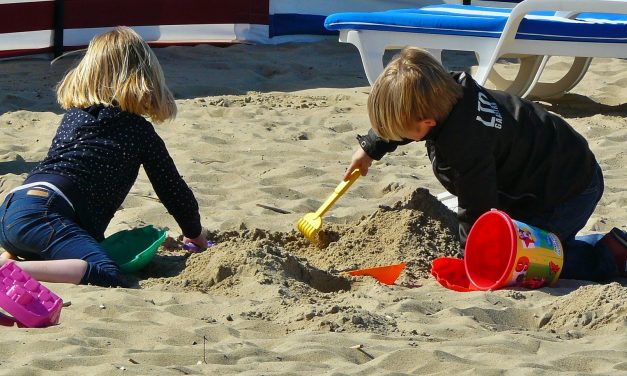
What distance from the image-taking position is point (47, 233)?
3338 mm

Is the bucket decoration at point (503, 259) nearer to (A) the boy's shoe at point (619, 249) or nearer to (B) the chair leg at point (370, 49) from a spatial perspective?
(A) the boy's shoe at point (619, 249)

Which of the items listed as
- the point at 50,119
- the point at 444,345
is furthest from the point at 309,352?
the point at 50,119

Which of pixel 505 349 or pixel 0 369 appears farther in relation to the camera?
pixel 505 349

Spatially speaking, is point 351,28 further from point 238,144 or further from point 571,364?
point 571,364

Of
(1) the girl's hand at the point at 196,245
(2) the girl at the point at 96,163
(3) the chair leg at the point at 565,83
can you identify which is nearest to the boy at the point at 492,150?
(1) the girl's hand at the point at 196,245

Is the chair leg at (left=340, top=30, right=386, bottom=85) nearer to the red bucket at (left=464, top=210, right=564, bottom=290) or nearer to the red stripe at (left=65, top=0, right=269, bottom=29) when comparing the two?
the red stripe at (left=65, top=0, right=269, bottom=29)

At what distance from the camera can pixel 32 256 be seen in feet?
11.2

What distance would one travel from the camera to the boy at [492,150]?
10.8 feet

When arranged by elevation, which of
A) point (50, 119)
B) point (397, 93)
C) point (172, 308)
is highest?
point (397, 93)

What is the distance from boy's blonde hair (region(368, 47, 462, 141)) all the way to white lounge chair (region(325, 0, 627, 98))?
235cm

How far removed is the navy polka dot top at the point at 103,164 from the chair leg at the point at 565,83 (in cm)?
338

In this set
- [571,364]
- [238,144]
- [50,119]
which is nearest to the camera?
[571,364]

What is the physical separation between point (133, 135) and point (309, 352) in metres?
1.20

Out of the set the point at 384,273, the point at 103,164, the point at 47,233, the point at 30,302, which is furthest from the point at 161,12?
the point at 30,302
